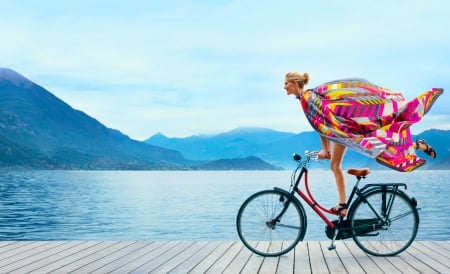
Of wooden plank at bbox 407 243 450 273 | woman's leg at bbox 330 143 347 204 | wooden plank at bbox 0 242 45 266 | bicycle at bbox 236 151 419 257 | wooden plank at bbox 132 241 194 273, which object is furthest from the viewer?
wooden plank at bbox 0 242 45 266

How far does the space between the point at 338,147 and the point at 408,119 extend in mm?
863

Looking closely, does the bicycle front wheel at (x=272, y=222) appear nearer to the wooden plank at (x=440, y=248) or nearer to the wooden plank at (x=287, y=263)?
the wooden plank at (x=287, y=263)

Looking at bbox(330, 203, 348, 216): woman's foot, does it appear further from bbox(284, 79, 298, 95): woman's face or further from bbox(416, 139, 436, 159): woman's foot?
bbox(284, 79, 298, 95): woman's face

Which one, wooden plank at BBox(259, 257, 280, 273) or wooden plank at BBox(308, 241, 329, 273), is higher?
wooden plank at BBox(308, 241, 329, 273)

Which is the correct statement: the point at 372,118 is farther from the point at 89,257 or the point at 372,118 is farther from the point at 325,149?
the point at 89,257

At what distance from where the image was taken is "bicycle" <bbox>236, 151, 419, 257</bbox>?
7207 millimetres

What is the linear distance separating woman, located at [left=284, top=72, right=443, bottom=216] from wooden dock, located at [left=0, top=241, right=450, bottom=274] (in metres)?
0.88

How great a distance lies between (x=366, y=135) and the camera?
697 cm

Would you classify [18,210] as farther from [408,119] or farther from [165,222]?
[408,119]

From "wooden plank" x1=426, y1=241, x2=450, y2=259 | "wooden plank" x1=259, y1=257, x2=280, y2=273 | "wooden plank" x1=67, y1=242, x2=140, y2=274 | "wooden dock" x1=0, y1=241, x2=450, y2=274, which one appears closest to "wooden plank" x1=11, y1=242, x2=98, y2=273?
"wooden dock" x1=0, y1=241, x2=450, y2=274

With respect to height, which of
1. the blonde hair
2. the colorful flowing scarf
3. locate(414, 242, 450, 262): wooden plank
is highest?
the blonde hair

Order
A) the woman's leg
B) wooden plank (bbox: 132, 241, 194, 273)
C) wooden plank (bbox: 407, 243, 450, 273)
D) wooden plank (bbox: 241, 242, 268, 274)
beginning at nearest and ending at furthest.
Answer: wooden plank (bbox: 241, 242, 268, 274)
wooden plank (bbox: 407, 243, 450, 273)
wooden plank (bbox: 132, 241, 194, 273)
the woman's leg

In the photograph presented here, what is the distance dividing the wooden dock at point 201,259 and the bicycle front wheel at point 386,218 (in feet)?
0.80

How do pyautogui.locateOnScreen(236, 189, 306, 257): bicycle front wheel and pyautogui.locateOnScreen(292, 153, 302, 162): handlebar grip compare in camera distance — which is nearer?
pyautogui.locateOnScreen(292, 153, 302, 162): handlebar grip
